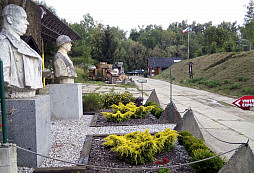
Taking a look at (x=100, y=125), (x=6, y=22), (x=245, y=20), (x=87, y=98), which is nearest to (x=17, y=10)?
(x=6, y=22)

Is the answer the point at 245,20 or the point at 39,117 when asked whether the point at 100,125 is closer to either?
the point at 39,117

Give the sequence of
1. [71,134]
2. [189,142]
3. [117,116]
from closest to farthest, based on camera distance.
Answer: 1. [189,142]
2. [71,134]
3. [117,116]

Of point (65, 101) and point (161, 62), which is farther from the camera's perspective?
point (161, 62)

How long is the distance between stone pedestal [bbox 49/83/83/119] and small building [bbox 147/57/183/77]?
46909 millimetres

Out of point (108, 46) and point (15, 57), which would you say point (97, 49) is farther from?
point (15, 57)

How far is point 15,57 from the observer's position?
375 cm

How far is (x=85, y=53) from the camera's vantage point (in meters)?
25.5

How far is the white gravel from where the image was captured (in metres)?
4.24

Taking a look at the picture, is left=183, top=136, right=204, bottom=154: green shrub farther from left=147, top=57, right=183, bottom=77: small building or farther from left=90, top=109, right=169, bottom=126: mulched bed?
left=147, top=57, right=183, bottom=77: small building

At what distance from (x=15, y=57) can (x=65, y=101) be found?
13.0 feet

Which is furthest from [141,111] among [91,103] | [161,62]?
[161,62]

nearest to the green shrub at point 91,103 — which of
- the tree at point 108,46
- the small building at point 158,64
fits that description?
the tree at point 108,46

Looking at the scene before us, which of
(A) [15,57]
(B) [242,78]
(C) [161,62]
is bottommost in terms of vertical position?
(B) [242,78]

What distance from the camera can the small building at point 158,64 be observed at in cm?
5488
